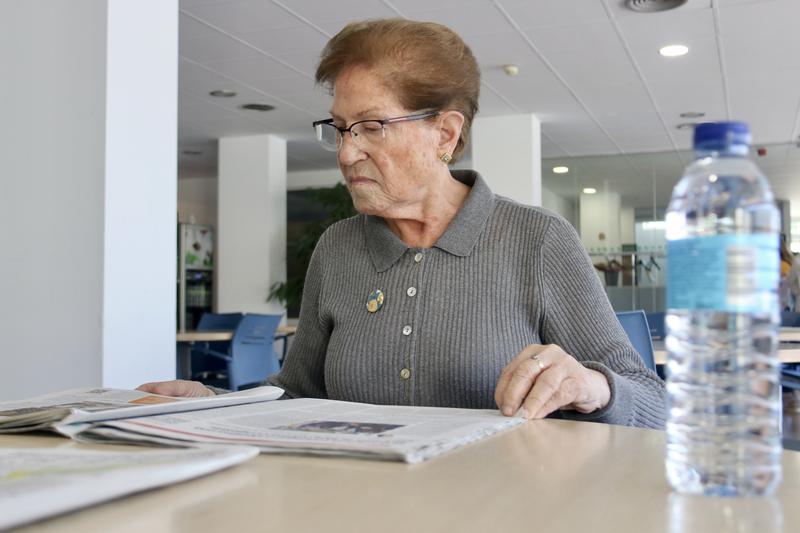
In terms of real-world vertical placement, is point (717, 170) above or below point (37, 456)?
above

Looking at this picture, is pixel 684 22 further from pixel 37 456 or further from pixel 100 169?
pixel 37 456

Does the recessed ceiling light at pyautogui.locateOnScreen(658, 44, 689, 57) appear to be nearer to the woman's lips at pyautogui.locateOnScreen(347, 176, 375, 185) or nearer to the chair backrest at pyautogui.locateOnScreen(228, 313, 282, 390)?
the chair backrest at pyautogui.locateOnScreen(228, 313, 282, 390)

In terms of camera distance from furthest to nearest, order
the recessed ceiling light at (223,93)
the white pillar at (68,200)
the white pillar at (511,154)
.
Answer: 1. the white pillar at (511,154)
2. the recessed ceiling light at (223,93)
3. the white pillar at (68,200)

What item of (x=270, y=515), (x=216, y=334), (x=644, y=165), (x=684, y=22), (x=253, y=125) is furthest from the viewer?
(x=644, y=165)

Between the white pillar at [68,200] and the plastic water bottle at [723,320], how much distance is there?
2673 mm

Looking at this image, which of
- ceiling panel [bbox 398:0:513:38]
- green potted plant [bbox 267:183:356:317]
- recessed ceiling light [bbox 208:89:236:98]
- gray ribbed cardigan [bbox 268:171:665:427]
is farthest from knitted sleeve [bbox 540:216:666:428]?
green potted plant [bbox 267:183:356:317]

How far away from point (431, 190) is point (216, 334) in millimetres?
4479

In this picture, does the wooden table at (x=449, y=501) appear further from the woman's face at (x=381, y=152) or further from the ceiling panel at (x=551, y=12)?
the ceiling panel at (x=551, y=12)

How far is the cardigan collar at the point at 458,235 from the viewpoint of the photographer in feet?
4.79

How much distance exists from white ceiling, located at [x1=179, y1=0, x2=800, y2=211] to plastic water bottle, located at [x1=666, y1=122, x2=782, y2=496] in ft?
14.7

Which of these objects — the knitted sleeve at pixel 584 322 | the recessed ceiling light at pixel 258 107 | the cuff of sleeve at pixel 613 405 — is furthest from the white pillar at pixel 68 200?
the recessed ceiling light at pixel 258 107

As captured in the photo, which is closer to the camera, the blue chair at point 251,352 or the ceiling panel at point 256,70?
the blue chair at point 251,352

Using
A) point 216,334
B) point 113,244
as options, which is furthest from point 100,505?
point 216,334

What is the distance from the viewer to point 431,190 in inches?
60.1
